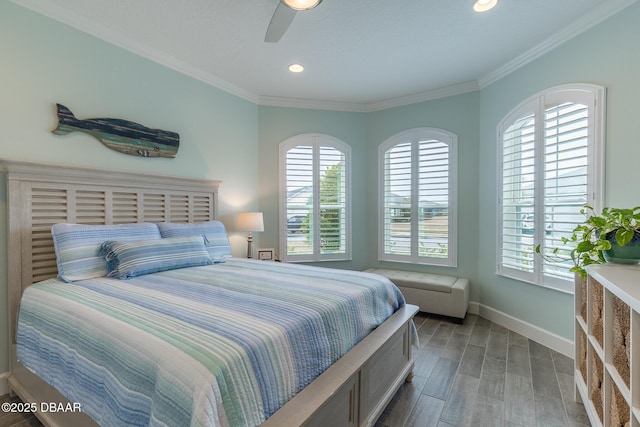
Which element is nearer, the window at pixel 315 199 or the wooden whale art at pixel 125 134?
the wooden whale art at pixel 125 134

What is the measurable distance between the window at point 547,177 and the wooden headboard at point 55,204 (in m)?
3.59

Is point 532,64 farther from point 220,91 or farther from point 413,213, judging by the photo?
point 220,91

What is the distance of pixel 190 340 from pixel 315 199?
327 cm

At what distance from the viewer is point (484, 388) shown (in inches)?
85.4

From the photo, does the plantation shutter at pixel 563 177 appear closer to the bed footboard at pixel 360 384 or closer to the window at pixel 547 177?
the window at pixel 547 177

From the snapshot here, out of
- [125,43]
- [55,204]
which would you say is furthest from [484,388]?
[125,43]

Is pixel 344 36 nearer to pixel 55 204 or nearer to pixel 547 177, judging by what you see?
pixel 547 177

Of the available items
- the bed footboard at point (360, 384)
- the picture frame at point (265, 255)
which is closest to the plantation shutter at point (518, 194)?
the bed footboard at point (360, 384)

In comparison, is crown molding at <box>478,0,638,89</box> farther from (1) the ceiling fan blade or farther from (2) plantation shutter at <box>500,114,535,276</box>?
(1) the ceiling fan blade

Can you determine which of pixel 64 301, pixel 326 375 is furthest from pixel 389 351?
pixel 64 301

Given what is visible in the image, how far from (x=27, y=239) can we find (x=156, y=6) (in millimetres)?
1956

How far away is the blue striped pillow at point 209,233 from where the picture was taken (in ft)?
9.03

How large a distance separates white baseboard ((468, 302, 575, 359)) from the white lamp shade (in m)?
2.81

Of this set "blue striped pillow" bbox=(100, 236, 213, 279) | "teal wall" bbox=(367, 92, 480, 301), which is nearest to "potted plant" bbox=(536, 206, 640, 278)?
"teal wall" bbox=(367, 92, 480, 301)
